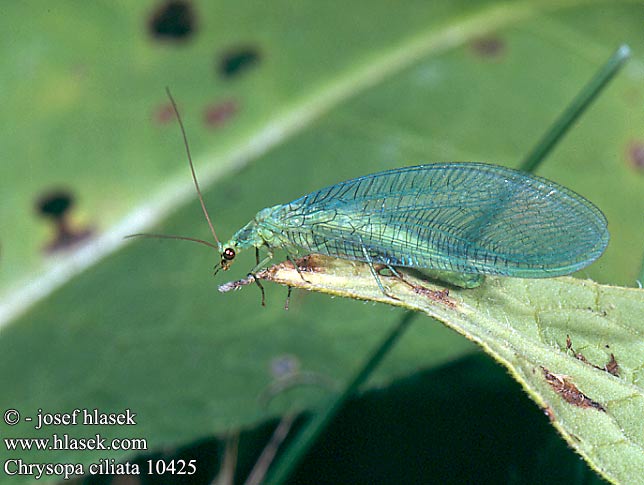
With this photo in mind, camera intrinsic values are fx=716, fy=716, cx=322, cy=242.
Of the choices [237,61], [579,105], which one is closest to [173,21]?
[237,61]

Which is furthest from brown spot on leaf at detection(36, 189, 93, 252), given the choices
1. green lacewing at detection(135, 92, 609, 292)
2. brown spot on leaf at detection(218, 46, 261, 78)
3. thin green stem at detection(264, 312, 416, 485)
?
thin green stem at detection(264, 312, 416, 485)

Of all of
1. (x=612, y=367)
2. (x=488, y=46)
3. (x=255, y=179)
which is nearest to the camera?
(x=612, y=367)

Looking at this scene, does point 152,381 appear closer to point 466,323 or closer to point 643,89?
point 466,323

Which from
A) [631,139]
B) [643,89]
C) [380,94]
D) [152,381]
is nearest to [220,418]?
[152,381]

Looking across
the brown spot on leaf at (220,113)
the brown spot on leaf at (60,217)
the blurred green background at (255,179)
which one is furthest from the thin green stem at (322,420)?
the brown spot on leaf at (220,113)

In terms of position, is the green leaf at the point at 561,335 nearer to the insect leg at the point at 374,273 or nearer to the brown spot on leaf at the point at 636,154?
the insect leg at the point at 374,273

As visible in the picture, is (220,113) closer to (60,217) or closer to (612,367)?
(60,217)

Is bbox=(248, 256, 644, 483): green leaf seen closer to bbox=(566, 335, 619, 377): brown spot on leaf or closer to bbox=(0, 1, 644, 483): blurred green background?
bbox=(566, 335, 619, 377): brown spot on leaf

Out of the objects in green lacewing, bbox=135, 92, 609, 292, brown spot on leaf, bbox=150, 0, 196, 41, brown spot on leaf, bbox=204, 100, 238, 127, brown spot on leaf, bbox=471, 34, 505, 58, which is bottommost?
green lacewing, bbox=135, 92, 609, 292
